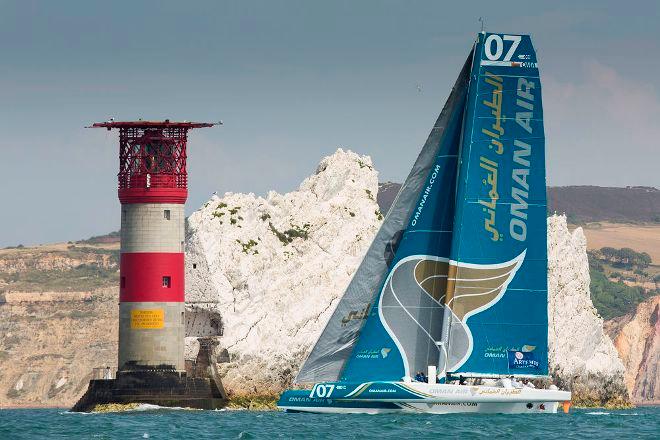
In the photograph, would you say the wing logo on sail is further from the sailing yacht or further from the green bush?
the green bush

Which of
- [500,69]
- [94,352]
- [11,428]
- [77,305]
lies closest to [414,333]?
[500,69]

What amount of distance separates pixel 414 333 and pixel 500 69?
8242 millimetres

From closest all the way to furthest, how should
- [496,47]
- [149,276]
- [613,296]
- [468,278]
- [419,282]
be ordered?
1. [468,278]
2. [496,47]
3. [419,282]
4. [149,276]
5. [613,296]

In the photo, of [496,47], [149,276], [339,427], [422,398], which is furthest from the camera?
[149,276]

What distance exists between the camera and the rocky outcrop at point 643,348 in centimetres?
13362

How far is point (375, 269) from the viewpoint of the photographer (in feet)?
185

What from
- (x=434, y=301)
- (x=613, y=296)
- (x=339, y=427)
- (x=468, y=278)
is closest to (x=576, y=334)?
(x=434, y=301)

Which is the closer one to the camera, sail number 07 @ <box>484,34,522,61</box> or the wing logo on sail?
the wing logo on sail

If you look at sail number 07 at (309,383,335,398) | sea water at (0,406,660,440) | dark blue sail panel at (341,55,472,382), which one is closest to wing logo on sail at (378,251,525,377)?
dark blue sail panel at (341,55,472,382)

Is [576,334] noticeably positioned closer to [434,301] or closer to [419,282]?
[434,301]

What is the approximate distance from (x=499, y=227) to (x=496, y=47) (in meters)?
5.34

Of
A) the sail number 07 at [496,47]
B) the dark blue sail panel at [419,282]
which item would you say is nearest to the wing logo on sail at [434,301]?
the dark blue sail panel at [419,282]

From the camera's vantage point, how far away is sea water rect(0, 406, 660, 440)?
51.0 meters

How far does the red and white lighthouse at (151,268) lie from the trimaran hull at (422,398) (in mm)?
13761
